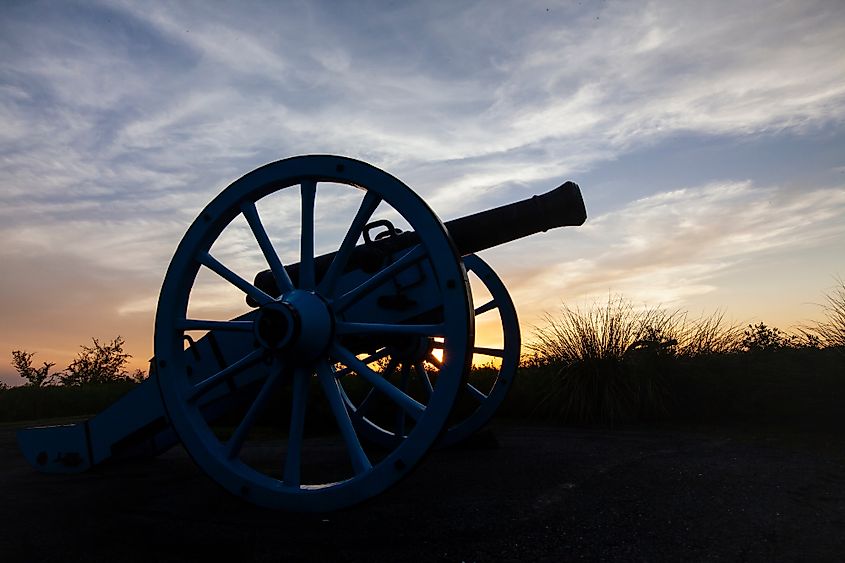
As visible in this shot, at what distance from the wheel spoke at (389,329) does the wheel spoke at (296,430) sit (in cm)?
32

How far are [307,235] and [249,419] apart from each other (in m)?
1.05

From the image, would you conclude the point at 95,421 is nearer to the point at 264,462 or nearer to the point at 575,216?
the point at 264,462

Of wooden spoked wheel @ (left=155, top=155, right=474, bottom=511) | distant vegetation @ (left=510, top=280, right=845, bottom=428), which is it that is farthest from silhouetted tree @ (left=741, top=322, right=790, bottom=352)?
wooden spoked wheel @ (left=155, top=155, right=474, bottom=511)

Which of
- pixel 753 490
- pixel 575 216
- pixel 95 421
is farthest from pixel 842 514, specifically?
pixel 95 421

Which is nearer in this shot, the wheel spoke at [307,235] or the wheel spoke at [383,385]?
the wheel spoke at [383,385]

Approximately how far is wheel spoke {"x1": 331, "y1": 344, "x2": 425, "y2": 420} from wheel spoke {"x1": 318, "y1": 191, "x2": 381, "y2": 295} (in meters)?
0.34

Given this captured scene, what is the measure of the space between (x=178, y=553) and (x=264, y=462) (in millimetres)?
2283

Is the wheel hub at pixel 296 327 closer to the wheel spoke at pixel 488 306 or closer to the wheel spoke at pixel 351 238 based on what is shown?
the wheel spoke at pixel 351 238

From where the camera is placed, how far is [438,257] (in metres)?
3.29

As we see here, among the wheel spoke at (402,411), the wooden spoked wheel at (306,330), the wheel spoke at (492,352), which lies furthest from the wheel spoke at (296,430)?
the wheel spoke at (492,352)

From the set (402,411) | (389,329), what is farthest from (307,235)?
(402,411)

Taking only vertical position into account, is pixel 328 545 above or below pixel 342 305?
below

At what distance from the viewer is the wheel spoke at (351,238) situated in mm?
3557

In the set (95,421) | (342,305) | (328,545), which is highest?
(342,305)
